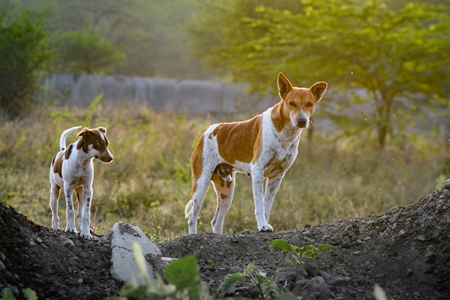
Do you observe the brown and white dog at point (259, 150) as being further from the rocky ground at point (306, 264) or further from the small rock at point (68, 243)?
the small rock at point (68, 243)

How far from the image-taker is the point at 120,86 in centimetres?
2688

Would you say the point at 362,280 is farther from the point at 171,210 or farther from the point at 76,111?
the point at 76,111

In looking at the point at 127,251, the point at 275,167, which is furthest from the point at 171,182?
the point at 127,251

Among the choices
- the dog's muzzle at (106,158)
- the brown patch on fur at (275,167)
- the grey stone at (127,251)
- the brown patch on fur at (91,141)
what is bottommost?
the grey stone at (127,251)

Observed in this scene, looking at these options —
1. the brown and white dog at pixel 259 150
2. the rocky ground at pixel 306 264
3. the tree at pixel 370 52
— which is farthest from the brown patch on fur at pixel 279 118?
the tree at pixel 370 52

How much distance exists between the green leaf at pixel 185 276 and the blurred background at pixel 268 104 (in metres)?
2.85

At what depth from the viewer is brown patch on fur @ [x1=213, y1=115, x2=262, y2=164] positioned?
18.1ft

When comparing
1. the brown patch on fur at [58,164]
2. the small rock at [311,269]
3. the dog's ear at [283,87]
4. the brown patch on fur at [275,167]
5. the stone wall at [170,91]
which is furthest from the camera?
the stone wall at [170,91]

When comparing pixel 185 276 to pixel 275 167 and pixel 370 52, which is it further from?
pixel 370 52

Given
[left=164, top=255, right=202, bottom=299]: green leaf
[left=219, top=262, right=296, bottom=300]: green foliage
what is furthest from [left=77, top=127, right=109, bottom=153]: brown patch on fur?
[left=164, top=255, right=202, bottom=299]: green leaf

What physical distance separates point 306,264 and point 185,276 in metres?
1.47

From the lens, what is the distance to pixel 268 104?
76.7 feet

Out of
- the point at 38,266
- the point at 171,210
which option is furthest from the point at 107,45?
the point at 38,266

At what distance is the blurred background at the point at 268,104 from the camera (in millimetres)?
8773
